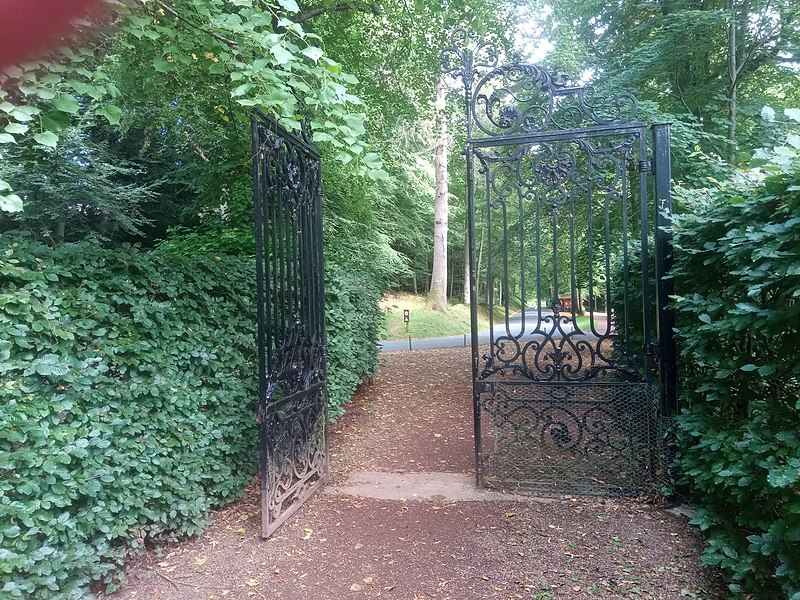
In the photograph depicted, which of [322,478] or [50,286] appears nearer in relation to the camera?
[50,286]

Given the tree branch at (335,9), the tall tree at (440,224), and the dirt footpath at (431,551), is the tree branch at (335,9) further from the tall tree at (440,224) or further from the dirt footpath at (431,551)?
the tall tree at (440,224)

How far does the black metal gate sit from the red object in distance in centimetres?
242

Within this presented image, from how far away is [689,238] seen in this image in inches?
139

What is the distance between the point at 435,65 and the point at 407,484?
6712 mm

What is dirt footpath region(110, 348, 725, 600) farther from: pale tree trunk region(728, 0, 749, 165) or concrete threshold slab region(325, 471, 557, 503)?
pale tree trunk region(728, 0, 749, 165)

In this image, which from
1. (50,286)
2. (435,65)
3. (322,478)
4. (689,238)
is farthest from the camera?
(435,65)

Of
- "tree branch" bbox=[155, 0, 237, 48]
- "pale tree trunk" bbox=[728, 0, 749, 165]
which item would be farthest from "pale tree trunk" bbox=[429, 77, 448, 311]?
"tree branch" bbox=[155, 0, 237, 48]

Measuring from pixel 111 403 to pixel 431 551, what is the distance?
86.2 inches

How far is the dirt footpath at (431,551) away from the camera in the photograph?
289 centimetres

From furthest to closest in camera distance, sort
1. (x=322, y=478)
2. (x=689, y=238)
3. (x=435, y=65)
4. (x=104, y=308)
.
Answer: (x=435, y=65), (x=322, y=478), (x=689, y=238), (x=104, y=308)

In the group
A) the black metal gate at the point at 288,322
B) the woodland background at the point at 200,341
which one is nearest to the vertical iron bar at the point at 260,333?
the black metal gate at the point at 288,322

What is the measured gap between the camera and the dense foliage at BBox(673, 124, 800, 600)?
228cm

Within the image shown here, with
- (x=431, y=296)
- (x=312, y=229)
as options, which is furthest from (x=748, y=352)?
(x=431, y=296)

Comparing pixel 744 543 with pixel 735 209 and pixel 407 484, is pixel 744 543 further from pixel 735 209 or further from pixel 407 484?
pixel 407 484
